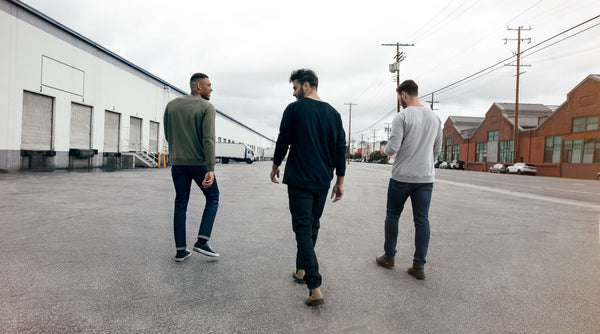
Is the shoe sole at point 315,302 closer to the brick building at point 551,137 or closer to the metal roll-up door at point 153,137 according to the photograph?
the metal roll-up door at point 153,137

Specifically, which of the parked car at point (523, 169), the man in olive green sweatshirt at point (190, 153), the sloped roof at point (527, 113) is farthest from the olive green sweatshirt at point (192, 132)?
the sloped roof at point (527, 113)

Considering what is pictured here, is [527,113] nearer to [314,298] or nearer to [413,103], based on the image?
[413,103]

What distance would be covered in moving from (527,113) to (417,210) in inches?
2348

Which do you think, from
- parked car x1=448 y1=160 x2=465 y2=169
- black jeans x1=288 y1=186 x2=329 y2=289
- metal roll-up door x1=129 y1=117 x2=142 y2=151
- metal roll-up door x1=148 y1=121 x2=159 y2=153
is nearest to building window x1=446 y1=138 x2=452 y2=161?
parked car x1=448 y1=160 x2=465 y2=169

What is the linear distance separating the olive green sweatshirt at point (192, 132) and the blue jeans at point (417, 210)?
6.30 ft

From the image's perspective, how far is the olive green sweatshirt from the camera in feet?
11.4

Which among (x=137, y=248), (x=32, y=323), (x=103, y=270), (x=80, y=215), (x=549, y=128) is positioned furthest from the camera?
A: (x=549, y=128)

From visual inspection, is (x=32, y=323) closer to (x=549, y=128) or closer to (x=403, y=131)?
(x=403, y=131)

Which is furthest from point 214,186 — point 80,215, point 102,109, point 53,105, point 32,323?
point 102,109

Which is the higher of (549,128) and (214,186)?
(549,128)

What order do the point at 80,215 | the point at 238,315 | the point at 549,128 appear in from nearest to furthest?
the point at 238,315, the point at 80,215, the point at 549,128

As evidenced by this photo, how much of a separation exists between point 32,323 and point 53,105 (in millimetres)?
19883

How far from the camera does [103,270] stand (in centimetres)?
317

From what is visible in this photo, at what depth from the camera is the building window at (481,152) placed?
49250 millimetres
